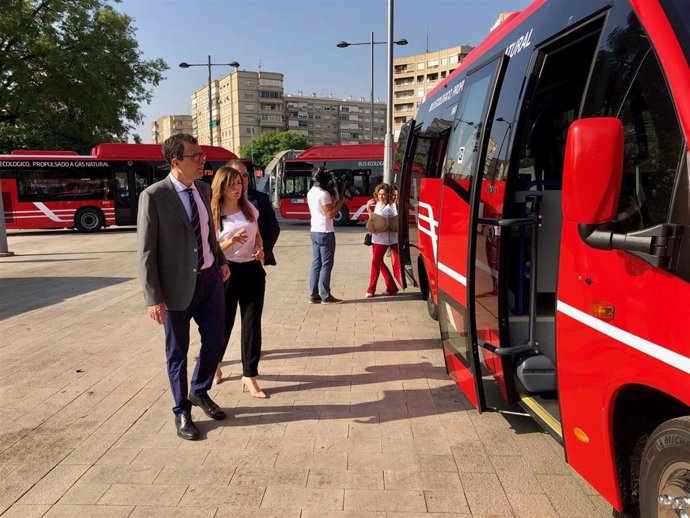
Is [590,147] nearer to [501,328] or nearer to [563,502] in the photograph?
[501,328]

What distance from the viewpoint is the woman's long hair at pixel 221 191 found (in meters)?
4.05

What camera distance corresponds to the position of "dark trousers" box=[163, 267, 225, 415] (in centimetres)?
350

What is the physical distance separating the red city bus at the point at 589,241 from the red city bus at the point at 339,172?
58.6ft

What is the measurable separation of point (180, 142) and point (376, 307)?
449cm

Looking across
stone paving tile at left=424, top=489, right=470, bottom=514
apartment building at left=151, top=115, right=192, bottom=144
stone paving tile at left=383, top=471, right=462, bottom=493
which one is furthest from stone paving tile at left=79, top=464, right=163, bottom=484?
apartment building at left=151, top=115, right=192, bottom=144

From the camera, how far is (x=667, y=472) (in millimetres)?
1920

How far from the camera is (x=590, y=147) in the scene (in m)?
1.77

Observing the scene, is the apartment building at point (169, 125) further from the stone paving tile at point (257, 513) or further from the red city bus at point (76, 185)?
the stone paving tile at point (257, 513)

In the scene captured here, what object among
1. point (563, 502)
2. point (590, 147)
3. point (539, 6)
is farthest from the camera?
point (539, 6)

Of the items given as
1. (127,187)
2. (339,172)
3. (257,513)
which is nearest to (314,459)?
(257,513)

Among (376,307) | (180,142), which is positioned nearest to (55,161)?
(376,307)

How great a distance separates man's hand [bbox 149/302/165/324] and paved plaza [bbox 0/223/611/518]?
87 centimetres

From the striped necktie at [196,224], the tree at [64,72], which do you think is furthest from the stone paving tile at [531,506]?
the tree at [64,72]

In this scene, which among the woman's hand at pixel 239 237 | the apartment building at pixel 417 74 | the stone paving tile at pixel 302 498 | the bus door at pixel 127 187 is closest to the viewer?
the stone paving tile at pixel 302 498
